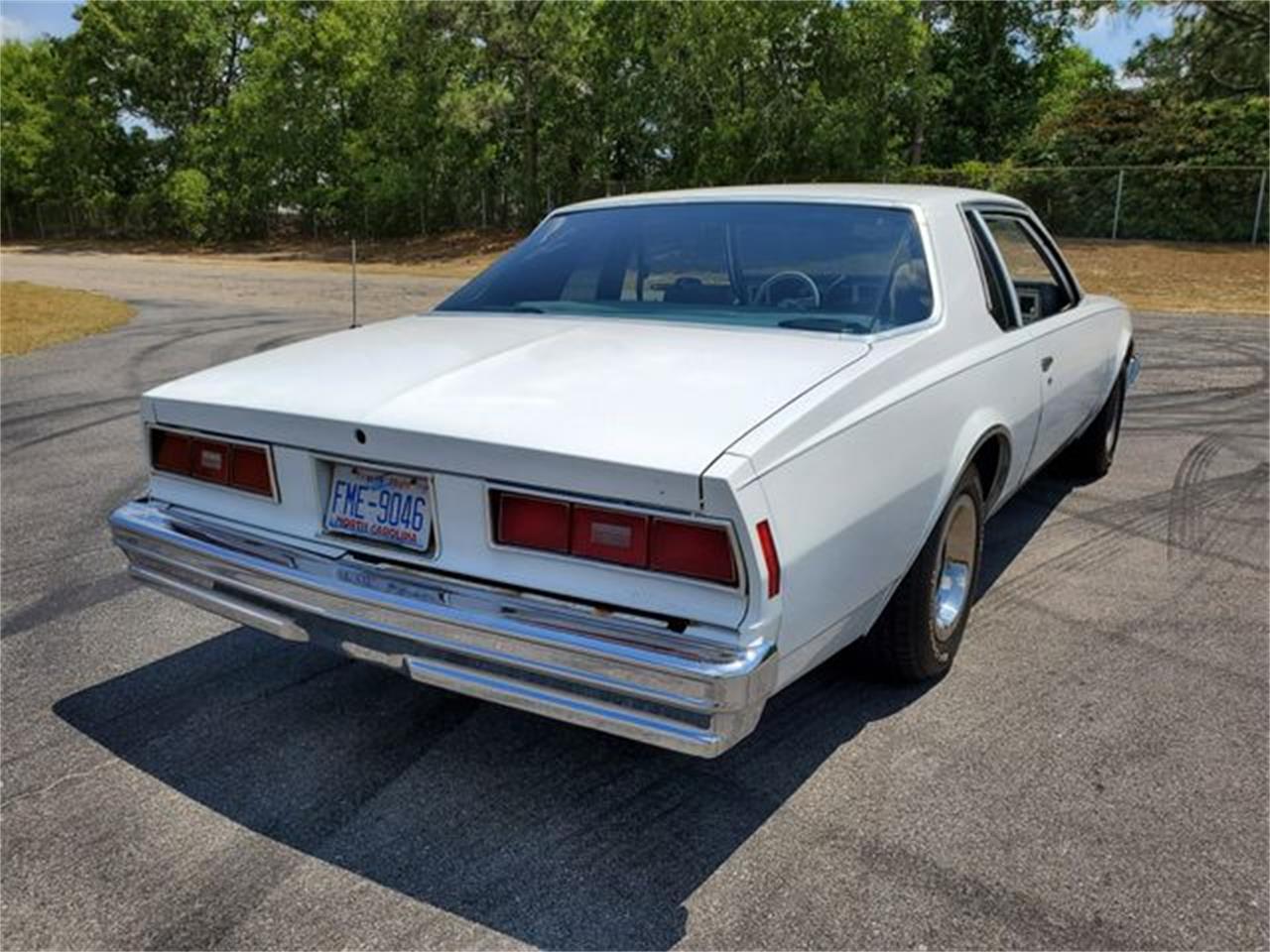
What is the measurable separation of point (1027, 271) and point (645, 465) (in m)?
3.39

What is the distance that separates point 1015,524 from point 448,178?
30.8 metres

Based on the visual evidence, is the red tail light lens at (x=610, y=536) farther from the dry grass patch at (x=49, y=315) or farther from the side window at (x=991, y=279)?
the dry grass patch at (x=49, y=315)

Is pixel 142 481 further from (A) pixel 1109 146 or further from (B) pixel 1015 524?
(A) pixel 1109 146

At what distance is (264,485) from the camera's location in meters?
2.85

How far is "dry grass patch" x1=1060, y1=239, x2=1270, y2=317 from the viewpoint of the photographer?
15766 millimetres

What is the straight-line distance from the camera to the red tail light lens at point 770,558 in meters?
2.19

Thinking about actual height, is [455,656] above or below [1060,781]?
above

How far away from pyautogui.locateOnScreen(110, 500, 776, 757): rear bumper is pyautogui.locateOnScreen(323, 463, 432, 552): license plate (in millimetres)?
83

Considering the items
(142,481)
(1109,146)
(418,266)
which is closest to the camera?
(142,481)

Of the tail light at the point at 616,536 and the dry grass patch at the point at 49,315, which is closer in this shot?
the tail light at the point at 616,536

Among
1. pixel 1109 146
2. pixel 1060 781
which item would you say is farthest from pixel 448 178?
pixel 1060 781

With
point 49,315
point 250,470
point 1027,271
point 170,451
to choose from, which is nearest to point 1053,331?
point 1027,271

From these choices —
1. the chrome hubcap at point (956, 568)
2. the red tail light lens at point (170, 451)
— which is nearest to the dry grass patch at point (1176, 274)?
the chrome hubcap at point (956, 568)

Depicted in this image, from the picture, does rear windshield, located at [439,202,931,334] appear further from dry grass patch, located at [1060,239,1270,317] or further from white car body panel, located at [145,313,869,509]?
dry grass patch, located at [1060,239,1270,317]
